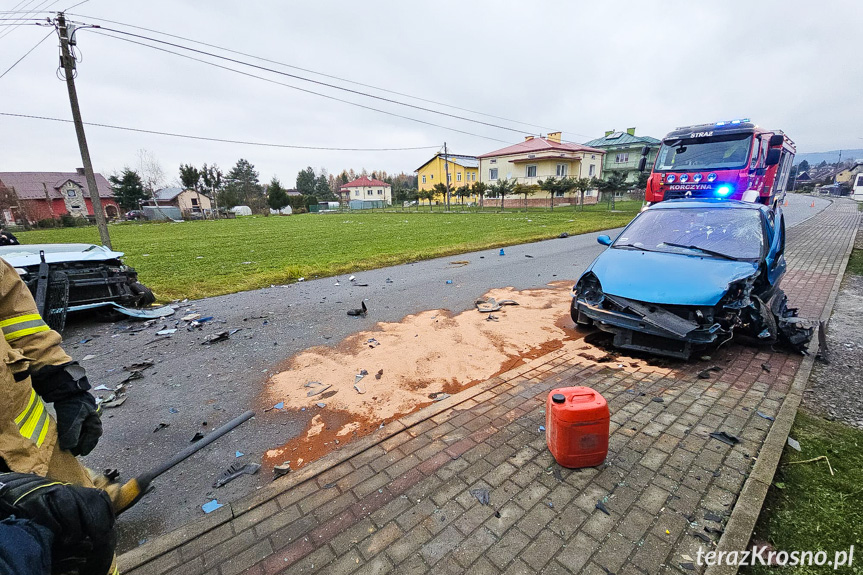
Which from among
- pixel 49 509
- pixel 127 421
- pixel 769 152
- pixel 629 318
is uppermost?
pixel 769 152

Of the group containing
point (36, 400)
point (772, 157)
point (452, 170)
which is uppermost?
point (452, 170)

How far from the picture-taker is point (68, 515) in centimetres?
128

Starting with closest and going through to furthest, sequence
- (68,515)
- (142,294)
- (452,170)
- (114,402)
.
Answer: (68,515) < (114,402) < (142,294) < (452,170)

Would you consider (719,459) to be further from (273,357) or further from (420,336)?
(273,357)

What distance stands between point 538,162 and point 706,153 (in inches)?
1286

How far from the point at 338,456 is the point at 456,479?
0.92 m

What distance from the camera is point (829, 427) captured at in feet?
9.87

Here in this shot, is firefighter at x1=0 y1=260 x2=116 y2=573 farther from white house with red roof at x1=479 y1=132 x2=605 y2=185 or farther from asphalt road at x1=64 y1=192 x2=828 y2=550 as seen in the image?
white house with red roof at x1=479 y1=132 x2=605 y2=185

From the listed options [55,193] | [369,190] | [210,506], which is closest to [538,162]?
[369,190]

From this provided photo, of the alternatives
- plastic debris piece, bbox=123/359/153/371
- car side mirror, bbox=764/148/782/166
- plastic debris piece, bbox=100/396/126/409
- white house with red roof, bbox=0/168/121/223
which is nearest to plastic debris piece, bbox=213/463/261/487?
plastic debris piece, bbox=100/396/126/409

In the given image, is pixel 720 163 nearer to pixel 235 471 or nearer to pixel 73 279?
pixel 235 471

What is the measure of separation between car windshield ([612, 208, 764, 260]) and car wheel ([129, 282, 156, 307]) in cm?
832

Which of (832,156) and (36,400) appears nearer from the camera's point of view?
(36,400)

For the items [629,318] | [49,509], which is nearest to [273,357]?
[49,509]
